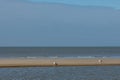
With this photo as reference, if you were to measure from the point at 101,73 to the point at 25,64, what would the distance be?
10.8 metres

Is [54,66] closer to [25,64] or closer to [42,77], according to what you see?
[25,64]

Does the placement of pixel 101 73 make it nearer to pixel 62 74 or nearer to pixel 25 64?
pixel 62 74

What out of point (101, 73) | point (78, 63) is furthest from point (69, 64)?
point (101, 73)

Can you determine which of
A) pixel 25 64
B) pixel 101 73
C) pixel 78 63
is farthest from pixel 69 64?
pixel 101 73

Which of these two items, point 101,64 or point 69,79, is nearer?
point 69,79

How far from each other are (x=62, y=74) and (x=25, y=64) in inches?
398

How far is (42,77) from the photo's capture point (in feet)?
115

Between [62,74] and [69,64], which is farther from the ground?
[69,64]

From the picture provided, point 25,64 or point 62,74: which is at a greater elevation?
point 25,64

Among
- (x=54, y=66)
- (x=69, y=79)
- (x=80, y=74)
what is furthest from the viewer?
(x=54, y=66)

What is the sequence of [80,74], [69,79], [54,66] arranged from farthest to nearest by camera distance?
[54,66]
[80,74]
[69,79]

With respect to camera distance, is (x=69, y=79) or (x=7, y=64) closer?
(x=69, y=79)

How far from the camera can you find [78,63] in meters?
48.3

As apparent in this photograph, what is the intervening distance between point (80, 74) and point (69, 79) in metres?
3.61
